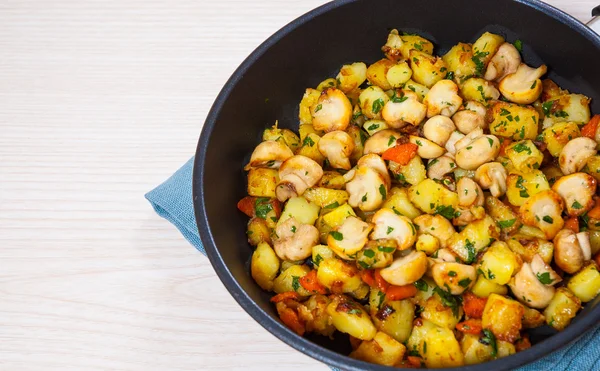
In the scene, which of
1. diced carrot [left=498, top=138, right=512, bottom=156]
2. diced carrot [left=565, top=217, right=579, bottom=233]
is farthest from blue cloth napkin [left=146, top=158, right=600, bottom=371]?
diced carrot [left=565, top=217, right=579, bottom=233]

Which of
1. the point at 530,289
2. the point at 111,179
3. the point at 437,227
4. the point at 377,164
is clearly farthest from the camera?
the point at 111,179

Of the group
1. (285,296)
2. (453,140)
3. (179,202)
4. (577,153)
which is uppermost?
(577,153)

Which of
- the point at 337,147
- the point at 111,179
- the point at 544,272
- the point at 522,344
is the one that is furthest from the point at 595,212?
the point at 111,179

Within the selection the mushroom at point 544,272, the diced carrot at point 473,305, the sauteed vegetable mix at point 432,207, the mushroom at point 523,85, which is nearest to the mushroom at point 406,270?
the sauteed vegetable mix at point 432,207

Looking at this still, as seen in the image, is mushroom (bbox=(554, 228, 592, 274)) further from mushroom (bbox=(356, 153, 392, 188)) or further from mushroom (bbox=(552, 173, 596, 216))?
mushroom (bbox=(356, 153, 392, 188))

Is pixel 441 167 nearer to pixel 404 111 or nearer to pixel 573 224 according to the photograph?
pixel 404 111

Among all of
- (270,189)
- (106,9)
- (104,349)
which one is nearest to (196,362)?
(104,349)

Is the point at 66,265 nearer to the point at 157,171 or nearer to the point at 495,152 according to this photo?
the point at 157,171
